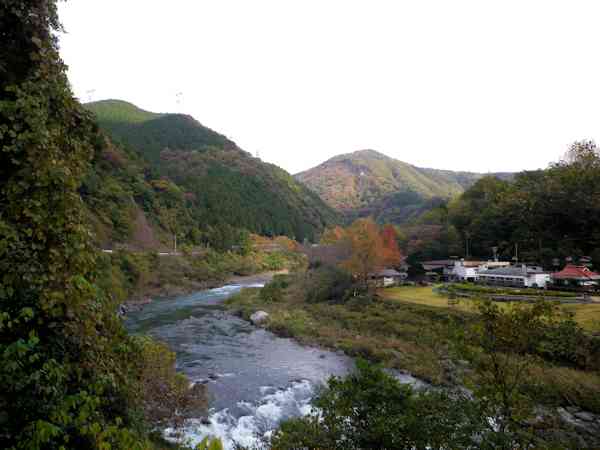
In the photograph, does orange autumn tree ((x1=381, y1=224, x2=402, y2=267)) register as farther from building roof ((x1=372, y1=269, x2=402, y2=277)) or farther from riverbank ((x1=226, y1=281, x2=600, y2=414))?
riverbank ((x1=226, y1=281, x2=600, y2=414))

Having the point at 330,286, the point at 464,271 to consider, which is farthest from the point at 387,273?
the point at 330,286

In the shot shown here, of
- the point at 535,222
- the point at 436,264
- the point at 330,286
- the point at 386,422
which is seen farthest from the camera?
the point at 436,264

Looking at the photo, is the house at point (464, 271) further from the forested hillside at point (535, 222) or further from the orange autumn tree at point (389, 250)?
the orange autumn tree at point (389, 250)

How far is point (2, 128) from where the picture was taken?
371 cm

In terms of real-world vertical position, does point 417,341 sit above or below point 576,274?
below

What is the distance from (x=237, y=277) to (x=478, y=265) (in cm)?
3769

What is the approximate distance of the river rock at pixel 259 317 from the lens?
90.8 ft

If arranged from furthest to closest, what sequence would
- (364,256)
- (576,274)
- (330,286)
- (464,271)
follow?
1. (464,271)
2. (330,286)
3. (364,256)
4. (576,274)

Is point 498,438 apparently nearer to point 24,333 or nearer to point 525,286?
point 24,333

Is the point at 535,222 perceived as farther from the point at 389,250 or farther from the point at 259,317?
the point at 259,317

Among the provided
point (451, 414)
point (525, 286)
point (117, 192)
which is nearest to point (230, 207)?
point (117, 192)

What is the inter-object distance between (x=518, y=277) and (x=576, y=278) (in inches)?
163

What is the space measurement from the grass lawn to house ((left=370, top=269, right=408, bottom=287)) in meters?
1.48

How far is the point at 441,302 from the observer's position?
90.6 feet
